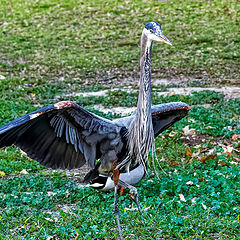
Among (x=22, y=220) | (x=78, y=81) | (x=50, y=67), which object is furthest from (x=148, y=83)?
(x=50, y=67)

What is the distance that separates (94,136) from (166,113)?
1026mm

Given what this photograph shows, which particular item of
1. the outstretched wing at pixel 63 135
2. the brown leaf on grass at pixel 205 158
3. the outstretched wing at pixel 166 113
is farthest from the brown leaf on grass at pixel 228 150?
the outstretched wing at pixel 63 135

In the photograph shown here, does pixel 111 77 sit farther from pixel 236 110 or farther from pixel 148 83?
pixel 148 83

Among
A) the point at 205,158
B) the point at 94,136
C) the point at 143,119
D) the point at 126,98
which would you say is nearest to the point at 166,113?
the point at 143,119

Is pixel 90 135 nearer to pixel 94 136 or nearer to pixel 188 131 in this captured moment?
pixel 94 136

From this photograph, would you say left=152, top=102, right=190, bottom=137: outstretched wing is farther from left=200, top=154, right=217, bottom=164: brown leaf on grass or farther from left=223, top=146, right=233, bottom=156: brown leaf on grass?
left=223, top=146, right=233, bottom=156: brown leaf on grass

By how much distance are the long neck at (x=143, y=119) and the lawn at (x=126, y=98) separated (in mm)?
692

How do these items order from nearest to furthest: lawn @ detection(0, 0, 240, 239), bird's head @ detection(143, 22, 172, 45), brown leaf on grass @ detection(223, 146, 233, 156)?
bird's head @ detection(143, 22, 172, 45), lawn @ detection(0, 0, 240, 239), brown leaf on grass @ detection(223, 146, 233, 156)

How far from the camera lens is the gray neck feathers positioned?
4645 millimetres

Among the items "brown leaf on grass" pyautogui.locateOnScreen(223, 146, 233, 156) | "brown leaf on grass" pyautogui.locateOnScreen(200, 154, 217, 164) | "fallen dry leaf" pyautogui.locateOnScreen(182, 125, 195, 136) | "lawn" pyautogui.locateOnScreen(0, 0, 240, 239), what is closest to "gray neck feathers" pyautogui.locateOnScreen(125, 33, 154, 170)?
"lawn" pyautogui.locateOnScreen(0, 0, 240, 239)

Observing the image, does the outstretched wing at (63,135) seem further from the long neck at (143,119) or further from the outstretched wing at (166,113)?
the outstretched wing at (166,113)

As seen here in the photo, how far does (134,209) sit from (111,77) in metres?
6.08

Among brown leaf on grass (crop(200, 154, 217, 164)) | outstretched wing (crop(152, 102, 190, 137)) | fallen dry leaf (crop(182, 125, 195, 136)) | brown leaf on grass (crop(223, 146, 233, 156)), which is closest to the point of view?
outstretched wing (crop(152, 102, 190, 137))

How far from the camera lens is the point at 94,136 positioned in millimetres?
4969
